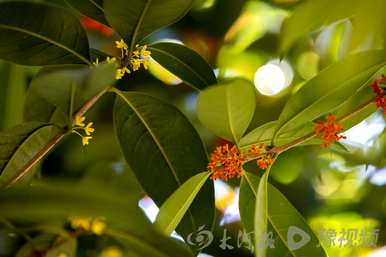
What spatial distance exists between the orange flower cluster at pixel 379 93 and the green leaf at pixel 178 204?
0.84 feet

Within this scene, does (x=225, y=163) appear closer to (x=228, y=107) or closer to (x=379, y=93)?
(x=228, y=107)

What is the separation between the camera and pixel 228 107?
2.70 feet

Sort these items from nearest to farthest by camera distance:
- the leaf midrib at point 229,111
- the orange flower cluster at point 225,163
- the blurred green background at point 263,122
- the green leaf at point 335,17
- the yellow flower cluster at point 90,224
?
A: 1. the green leaf at point 335,17
2. the yellow flower cluster at point 90,224
3. the leaf midrib at point 229,111
4. the orange flower cluster at point 225,163
5. the blurred green background at point 263,122

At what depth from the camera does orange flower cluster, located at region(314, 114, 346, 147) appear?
885 mm

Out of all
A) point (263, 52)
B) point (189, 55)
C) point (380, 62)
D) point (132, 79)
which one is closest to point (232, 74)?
point (263, 52)

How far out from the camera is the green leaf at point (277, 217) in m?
0.94

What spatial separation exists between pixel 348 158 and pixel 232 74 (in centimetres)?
32

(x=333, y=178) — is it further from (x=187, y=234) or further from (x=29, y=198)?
(x=29, y=198)

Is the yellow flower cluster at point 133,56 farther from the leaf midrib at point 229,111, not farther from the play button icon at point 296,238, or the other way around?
the play button icon at point 296,238

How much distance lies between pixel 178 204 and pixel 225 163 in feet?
0.30

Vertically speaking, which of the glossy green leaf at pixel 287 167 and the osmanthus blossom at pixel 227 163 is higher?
the glossy green leaf at pixel 287 167

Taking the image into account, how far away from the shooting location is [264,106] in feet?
4.50

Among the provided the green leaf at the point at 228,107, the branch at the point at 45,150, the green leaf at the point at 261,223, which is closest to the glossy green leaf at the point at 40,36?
the branch at the point at 45,150

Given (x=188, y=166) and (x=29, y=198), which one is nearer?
(x=29, y=198)
